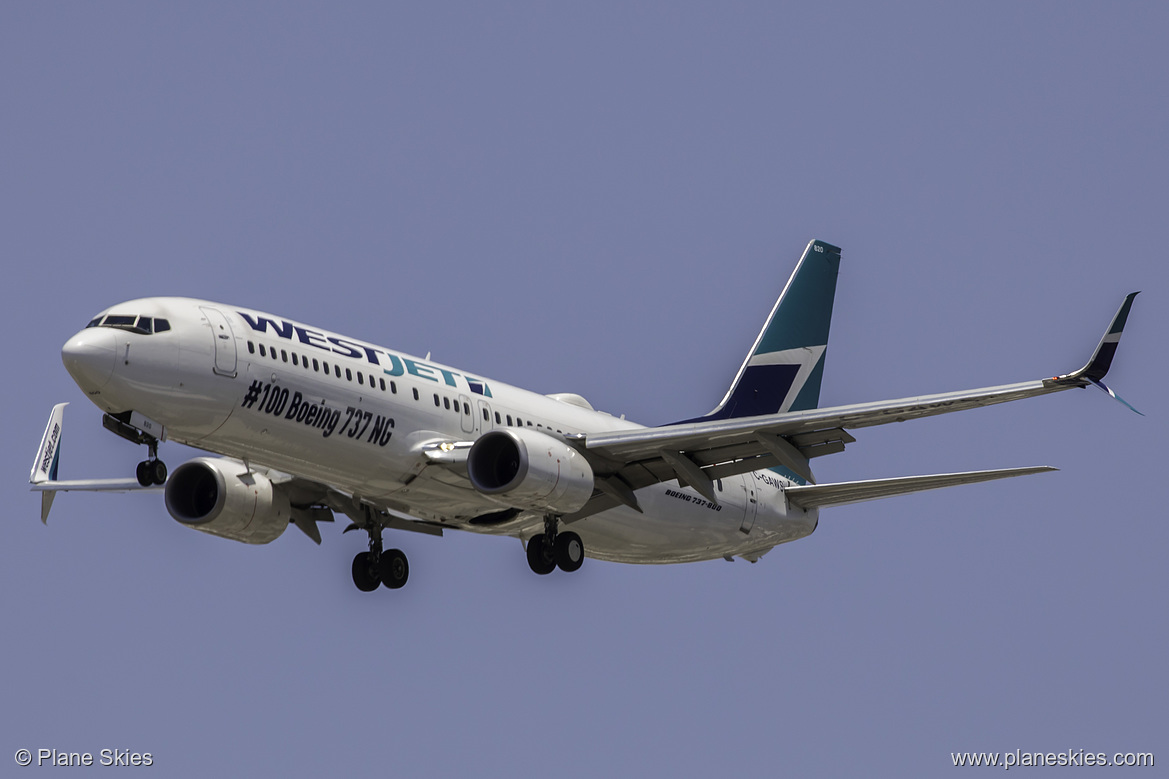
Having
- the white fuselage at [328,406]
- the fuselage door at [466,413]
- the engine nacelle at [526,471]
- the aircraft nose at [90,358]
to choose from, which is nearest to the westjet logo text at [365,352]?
the white fuselage at [328,406]

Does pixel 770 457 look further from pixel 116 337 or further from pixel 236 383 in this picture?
pixel 116 337

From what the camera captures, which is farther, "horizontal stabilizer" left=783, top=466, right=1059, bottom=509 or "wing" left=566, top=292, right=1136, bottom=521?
"horizontal stabilizer" left=783, top=466, right=1059, bottom=509

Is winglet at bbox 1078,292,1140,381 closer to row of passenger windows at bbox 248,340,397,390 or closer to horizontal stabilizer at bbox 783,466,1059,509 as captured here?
horizontal stabilizer at bbox 783,466,1059,509

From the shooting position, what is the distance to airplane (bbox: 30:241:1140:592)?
30188 mm

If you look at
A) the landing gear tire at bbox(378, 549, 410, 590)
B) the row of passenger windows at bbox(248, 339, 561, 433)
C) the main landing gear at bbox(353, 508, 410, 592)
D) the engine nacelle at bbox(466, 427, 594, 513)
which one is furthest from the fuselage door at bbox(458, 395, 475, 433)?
the landing gear tire at bbox(378, 549, 410, 590)

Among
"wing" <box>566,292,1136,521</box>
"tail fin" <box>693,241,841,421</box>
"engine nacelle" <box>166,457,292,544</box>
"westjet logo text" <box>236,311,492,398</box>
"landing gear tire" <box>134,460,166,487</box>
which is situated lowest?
"landing gear tire" <box>134,460,166,487</box>

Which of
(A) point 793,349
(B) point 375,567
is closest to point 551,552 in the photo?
(B) point 375,567

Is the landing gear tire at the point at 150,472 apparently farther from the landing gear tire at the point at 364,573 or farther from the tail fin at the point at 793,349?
the tail fin at the point at 793,349

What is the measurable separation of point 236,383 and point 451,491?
6057 millimetres

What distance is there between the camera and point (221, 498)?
1426 inches

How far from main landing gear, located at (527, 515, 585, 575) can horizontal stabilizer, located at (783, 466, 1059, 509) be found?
22.4 ft

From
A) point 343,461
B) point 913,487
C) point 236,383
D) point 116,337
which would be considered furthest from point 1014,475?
point 116,337

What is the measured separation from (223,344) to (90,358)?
2.63 m

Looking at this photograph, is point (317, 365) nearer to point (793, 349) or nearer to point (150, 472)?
point (150, 472)
